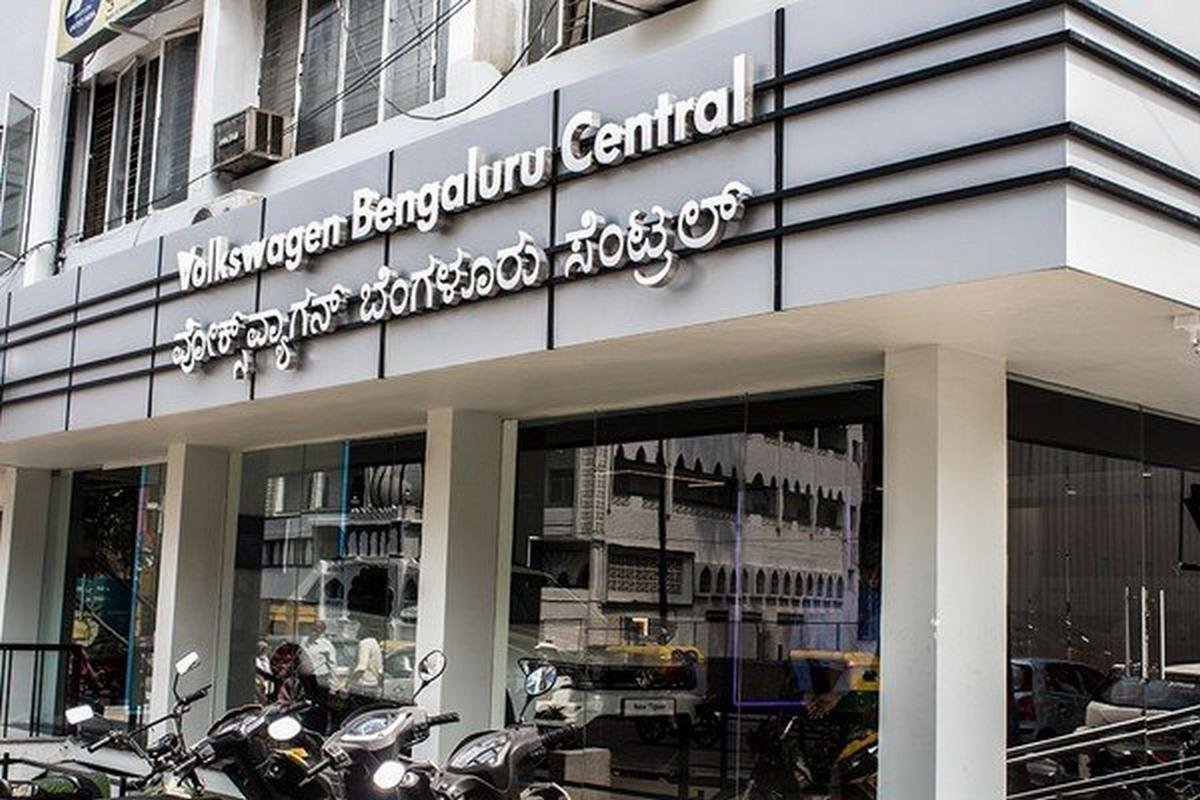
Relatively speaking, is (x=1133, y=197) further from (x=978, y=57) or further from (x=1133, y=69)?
(x=978, y=57)

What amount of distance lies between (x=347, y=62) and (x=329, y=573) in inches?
173

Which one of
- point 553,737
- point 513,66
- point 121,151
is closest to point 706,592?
point 553,737

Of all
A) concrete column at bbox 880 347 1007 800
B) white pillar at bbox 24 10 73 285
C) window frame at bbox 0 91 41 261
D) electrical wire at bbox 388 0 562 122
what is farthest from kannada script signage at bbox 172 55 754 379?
window frame at bbox 0 91 41 261

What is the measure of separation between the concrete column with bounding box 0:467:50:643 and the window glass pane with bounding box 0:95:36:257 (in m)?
2.65

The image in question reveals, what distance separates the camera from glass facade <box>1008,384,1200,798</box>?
8.11 meters

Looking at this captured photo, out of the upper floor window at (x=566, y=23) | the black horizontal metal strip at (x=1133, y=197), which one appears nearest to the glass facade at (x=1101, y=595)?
the black horizontal metal strip at (x=1133, y=197)

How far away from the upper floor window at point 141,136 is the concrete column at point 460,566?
4721 mm

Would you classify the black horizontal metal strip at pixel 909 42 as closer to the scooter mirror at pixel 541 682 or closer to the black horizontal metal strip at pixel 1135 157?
the black horizontal metal strip at pixel 1135 157

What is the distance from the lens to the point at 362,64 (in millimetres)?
11805

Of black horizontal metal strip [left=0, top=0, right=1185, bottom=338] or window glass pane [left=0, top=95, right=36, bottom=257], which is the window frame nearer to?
window glass pane [left=0, top=95, right=36, bottom=257]

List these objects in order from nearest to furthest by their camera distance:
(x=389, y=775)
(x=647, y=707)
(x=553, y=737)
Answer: (x=389, y=775), (x=553, y=737), (x=647, y=707)

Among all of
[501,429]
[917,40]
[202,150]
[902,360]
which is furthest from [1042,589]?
[202,150]

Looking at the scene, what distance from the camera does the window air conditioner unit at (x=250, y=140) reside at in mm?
12031

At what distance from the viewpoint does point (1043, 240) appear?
5.66 metres
